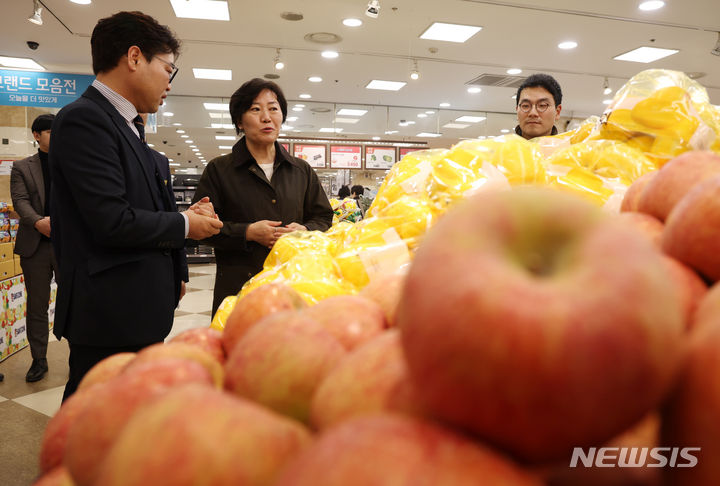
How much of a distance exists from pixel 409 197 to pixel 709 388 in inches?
45.5

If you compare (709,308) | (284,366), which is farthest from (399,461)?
(709,308)

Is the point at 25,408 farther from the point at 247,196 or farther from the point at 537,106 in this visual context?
the point at 537,106

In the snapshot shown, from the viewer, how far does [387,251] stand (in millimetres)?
1291

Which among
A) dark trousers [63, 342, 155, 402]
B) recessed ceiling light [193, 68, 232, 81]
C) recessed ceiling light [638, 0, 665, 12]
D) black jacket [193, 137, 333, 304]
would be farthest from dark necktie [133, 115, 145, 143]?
recessed ceiling light [193, 68, 232, 81]

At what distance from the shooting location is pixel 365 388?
444 mm

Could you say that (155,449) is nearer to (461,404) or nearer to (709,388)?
(461,404)

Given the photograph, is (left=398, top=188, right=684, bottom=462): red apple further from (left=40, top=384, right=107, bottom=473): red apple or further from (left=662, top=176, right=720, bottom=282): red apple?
(left=40, top=384, right=107, bottom=473): red apple

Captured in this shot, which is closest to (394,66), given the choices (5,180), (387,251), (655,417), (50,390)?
(5,180)

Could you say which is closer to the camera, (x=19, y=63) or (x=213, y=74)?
(x=19, y=63)

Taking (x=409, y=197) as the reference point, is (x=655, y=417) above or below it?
below

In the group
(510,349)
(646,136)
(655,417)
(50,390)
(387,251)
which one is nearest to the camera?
(510,349)

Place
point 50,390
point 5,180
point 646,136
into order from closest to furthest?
point 646,136 → point 50,390 → point 5,180

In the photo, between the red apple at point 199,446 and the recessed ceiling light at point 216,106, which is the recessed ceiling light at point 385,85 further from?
the red apple at point 199,446

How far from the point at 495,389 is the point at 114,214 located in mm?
1581
